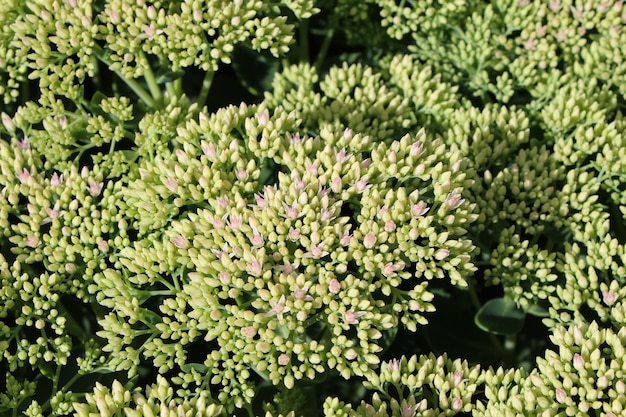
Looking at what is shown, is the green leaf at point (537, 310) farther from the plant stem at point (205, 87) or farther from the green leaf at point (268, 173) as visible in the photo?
the plant stem at point (205, 87)

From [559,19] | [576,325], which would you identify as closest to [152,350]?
[576,325]

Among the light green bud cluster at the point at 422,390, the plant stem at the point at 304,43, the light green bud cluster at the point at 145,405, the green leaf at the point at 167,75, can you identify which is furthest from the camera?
the plant stem at the point at 304,43

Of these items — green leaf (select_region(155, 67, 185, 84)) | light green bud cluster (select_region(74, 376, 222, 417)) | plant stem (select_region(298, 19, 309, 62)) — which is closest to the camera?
light green bud cluster (select_region(74, 376, 222, 417))

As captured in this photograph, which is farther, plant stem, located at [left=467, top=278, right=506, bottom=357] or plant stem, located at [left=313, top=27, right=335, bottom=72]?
plant stem, located at [left=313, top=27, right=335, bottom=72]

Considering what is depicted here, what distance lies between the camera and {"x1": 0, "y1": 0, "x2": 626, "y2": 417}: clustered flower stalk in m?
1.49

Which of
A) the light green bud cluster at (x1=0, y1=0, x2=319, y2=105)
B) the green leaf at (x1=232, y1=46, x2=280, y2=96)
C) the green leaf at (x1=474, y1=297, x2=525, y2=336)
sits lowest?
the green leaf at (x1=474, y1=297, x2=525, y2=336)

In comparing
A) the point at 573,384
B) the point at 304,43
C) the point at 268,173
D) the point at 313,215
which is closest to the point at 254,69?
the point at 304,43

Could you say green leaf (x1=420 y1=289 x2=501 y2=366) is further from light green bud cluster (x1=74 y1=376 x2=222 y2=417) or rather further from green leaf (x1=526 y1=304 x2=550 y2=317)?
light green bud cluster (x1=74 y1=376 x2=222 y2=417)

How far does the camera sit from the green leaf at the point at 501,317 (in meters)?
1.81

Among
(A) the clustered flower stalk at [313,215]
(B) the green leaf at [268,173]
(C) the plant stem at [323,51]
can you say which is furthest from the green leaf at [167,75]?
(C) the plant stem at [323,51]

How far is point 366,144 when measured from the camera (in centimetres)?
167

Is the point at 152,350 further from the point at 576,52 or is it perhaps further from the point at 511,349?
the point at 576,52

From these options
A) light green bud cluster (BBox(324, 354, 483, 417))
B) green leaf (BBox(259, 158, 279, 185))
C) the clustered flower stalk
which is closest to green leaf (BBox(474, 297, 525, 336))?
the clustered flower stalk

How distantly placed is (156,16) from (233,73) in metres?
0.70
